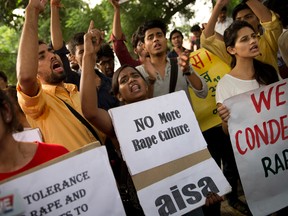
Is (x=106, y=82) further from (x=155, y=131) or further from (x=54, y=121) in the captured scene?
(x=155, y=131)

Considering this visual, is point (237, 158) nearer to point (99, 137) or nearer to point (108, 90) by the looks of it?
point (99, 137)

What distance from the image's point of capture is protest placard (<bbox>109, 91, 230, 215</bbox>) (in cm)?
234

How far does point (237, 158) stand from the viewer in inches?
110

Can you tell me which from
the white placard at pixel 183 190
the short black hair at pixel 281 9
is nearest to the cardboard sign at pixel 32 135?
the white placard at pixel 183 190

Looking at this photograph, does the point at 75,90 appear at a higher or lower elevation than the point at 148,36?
lower

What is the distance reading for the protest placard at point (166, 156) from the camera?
2.34 metres

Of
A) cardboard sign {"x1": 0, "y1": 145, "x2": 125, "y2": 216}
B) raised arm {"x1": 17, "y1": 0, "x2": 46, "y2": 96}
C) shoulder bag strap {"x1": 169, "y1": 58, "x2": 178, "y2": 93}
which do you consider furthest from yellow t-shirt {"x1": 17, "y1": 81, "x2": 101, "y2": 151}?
shoulder bag strap {"x1": 169, "y1": 58, "x2": 178, "y2": 93}

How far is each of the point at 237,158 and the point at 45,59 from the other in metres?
1.64

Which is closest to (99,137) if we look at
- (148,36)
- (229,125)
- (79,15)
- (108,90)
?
(108,90)

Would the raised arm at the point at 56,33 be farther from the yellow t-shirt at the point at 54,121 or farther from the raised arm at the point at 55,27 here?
the yellow t-shirt at the point at 54,121

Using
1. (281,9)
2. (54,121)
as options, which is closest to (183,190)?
(54,121)

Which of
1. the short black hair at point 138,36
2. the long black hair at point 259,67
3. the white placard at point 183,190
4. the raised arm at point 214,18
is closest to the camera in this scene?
the white placard at point 183,190

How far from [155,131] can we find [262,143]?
922 millimetres

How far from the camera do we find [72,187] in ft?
6.48
